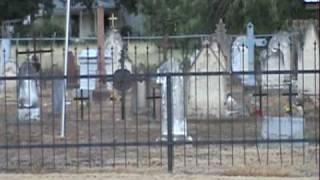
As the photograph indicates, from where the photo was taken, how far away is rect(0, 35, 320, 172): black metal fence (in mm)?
10281

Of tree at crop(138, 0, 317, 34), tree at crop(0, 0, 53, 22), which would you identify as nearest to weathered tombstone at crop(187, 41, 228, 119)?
tree at crop(138, 0, 317, 34)

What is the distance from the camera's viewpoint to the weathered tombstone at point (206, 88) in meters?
15.8

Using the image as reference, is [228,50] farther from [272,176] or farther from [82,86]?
[272,176]

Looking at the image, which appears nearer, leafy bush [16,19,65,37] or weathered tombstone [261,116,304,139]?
weathered tombstone [261,116,304,139]

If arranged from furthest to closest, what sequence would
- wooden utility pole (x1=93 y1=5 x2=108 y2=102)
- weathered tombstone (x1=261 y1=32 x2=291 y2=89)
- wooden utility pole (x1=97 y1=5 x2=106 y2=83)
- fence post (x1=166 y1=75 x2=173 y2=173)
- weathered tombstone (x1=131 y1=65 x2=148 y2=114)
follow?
weathered tombstone (x1=261 y1=32 x2=291 y2=89), wooden utility pole (x1=97 y1=5 x2=106 y2=83), wooden utility pole (x1=93 y1=5 x2=108 y2=102), weathered tombstone (x1=131 y1=65 x2=148 y2=114), fence post (x1=166 y1=75 x2=173 y2=173)

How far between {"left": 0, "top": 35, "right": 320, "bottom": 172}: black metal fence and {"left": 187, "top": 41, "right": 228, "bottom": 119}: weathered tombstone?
0.02 metres

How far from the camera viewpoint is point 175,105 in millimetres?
12539

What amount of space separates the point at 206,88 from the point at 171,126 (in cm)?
592

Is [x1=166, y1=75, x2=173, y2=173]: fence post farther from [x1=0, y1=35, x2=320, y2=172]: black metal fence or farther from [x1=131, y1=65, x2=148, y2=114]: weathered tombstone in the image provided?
[x1=131, y1=65, x2=148, y2=114]: weathered tombstone

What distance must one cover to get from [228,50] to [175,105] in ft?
28.0

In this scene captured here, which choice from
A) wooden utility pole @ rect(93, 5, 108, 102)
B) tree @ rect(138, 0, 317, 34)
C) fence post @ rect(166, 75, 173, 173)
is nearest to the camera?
fence post @ rect(166, 75, 173, 173)

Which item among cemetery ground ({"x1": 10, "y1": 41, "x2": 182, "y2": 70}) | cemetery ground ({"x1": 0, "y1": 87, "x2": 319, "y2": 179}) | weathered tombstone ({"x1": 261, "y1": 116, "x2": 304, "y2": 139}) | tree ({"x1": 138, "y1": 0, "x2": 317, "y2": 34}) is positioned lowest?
cemetery ground ({"x1": 0, "y1": 87, "x2": 319, "y2": 179})

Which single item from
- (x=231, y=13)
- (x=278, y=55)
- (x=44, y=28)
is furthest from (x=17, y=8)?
(x=278, y=55)

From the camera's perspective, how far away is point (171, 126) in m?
9.96
